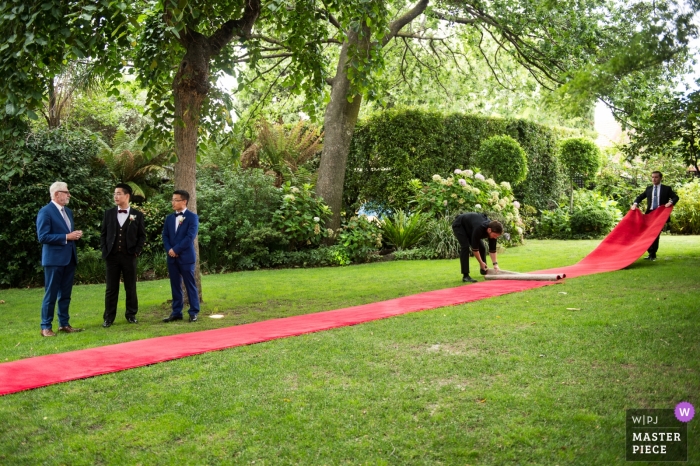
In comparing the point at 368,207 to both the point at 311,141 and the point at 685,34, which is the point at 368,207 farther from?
the point at 685,34

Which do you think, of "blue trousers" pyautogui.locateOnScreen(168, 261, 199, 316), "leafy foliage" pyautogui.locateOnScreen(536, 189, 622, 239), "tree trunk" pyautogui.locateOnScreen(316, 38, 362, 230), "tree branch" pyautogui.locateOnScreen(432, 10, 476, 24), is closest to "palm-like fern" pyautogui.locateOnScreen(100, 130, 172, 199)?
"tree trunk" pyautogui.locateOnScreen(316, 38, 362, 230)

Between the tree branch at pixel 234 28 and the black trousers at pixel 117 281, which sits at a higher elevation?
the tree branch at pixel 234 28

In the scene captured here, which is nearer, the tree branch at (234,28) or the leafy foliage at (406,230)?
the tree branch at (234,28)

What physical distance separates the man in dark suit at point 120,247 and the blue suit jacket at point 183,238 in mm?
406

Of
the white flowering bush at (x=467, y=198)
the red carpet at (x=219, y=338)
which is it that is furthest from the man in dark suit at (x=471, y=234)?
the white flowering bush at (x=467, y=198)

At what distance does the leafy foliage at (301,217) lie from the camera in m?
14.3

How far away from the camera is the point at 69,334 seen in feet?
23.9

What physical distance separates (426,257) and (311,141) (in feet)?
16.4

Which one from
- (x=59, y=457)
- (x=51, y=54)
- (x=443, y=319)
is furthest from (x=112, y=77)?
(x=59, y=457)

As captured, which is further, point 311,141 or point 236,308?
point 311,141

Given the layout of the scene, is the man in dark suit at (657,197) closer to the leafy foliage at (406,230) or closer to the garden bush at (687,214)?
the leafy foliage at (406,230)

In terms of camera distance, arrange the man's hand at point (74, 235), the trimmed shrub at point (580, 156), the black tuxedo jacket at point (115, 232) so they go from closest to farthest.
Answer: the man's hand at point (74, 235)
the black tuxedo jacket at point (115, 232)
the trimmed shrub at point (580, 156)

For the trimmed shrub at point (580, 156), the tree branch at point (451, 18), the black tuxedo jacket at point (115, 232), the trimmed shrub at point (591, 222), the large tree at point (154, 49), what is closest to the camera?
the large tree at point (154, 49)

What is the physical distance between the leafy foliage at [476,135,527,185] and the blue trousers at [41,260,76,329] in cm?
1325
